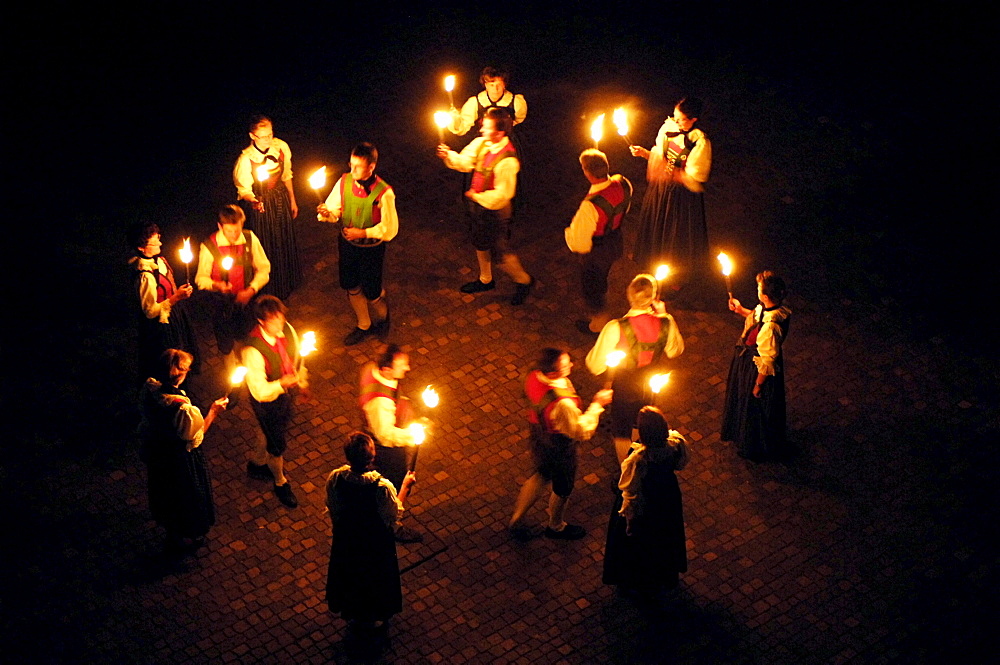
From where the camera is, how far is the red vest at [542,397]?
31.2ft

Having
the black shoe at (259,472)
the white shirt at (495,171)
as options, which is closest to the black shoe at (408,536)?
the black shoe at (259,472)

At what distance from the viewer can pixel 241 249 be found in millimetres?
11102

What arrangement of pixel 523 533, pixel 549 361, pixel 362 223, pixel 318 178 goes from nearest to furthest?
pixel 549 361
pixel 523 533
pixel 318 178
pixel 362 223

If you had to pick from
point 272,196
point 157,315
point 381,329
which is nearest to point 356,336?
point 381,329

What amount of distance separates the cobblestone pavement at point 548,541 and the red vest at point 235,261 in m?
1.18

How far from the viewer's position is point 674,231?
12602 millimetres

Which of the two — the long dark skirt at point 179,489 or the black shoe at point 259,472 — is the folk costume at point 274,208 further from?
the long dark skirt at point 179,489

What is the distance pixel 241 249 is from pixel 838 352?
5.51m

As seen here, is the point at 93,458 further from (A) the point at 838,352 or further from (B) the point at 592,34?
(B) the point at 592,34

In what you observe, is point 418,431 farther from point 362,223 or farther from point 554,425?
point 362,223

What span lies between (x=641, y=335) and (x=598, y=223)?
1.63 meters

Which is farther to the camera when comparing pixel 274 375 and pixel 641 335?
pixel 641 335

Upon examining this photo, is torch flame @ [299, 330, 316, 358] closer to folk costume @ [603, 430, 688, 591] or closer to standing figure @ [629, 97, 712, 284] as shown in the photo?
folk costume @ [603, 430, 688, 591]

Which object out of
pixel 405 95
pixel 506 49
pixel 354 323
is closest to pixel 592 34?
pixel 506 49
